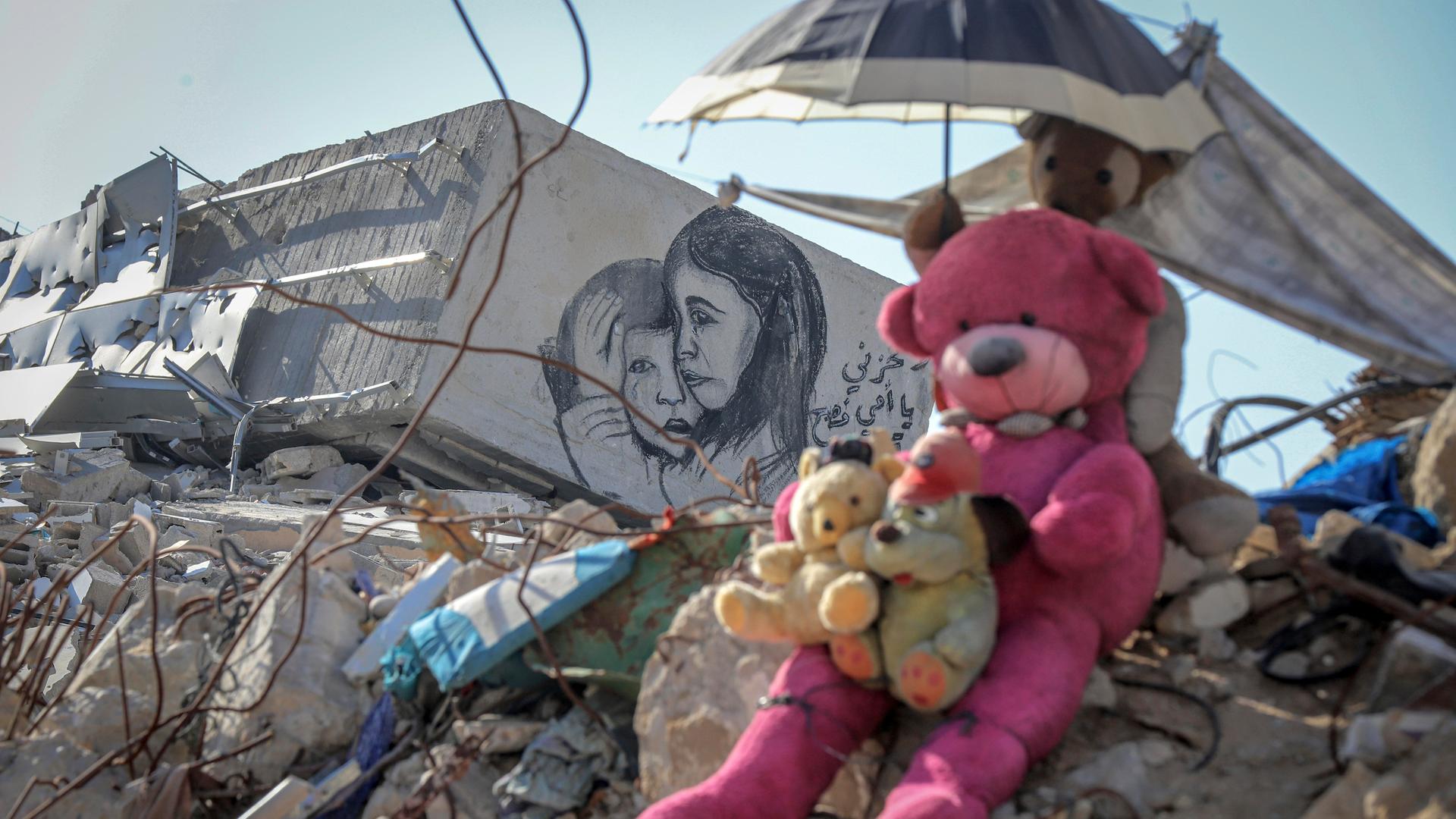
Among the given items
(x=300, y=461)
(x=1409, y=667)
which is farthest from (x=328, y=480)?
(x=1409, y=667)

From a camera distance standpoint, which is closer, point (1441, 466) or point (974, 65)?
point (974, 65)

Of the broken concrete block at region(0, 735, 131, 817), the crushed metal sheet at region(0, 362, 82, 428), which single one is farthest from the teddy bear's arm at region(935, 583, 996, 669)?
the crushed metal sheet at region(0, 362, 82, 428)

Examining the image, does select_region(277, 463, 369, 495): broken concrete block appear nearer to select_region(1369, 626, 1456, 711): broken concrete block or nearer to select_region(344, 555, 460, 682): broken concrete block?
select_region(344, 555, 460, 682): broken concrete block

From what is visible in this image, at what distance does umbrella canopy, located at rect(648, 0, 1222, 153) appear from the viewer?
8.47 ft

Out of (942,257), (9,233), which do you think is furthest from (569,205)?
(9,233)

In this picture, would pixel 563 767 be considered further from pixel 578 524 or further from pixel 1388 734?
pixel 1388 734

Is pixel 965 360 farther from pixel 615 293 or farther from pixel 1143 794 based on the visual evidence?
pixel 615 293

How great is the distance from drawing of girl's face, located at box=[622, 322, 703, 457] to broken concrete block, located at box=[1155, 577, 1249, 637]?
27.5 ft

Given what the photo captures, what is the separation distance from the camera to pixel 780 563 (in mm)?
2578

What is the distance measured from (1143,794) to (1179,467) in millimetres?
914

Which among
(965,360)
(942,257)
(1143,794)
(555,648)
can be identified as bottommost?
(555,648)

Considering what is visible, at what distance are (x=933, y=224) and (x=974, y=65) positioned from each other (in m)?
0.54

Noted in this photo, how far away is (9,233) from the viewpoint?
55.1 feet

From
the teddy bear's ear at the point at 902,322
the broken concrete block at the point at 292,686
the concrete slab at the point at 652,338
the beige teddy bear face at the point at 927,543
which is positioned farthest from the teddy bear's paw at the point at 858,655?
the concrete slab at the point at 652,338
